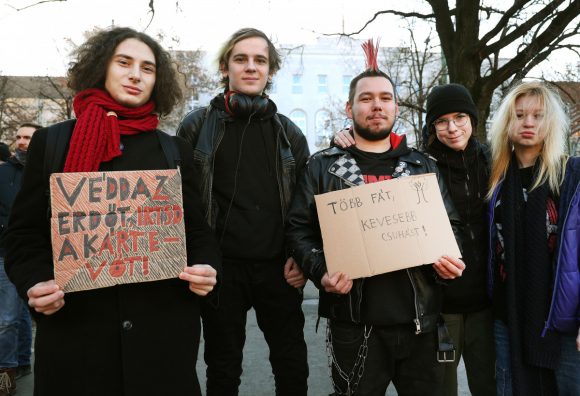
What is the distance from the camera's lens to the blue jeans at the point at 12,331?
3564 mm

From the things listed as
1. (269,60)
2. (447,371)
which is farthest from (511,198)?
(269,60)

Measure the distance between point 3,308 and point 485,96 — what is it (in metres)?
7.76

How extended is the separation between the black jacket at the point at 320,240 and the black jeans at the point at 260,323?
289mm

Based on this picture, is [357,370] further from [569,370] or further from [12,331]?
[12,331]

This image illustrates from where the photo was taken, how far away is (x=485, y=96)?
760 centimetres

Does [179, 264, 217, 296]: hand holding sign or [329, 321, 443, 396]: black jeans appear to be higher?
[179, 264, 217, 296]: hand holding sign

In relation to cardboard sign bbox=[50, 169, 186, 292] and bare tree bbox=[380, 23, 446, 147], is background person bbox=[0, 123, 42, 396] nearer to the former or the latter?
cardboard sign bbox=[50, 169, 186, 292]

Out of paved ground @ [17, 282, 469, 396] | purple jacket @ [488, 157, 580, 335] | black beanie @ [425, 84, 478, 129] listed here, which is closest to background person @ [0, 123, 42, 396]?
paved ground @ [17, 282, 469, 396]

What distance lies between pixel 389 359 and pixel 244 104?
1602 millimetres

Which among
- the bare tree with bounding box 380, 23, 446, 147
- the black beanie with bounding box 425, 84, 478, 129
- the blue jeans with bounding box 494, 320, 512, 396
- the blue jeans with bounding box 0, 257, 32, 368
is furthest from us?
the bare tree with bounding box 380, 23, 446, 147

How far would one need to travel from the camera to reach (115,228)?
1.60 metres

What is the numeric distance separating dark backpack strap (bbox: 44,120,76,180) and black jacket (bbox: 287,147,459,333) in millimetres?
1117

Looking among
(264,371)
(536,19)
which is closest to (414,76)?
(536,19)

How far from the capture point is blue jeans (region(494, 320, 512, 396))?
7.38 feet
